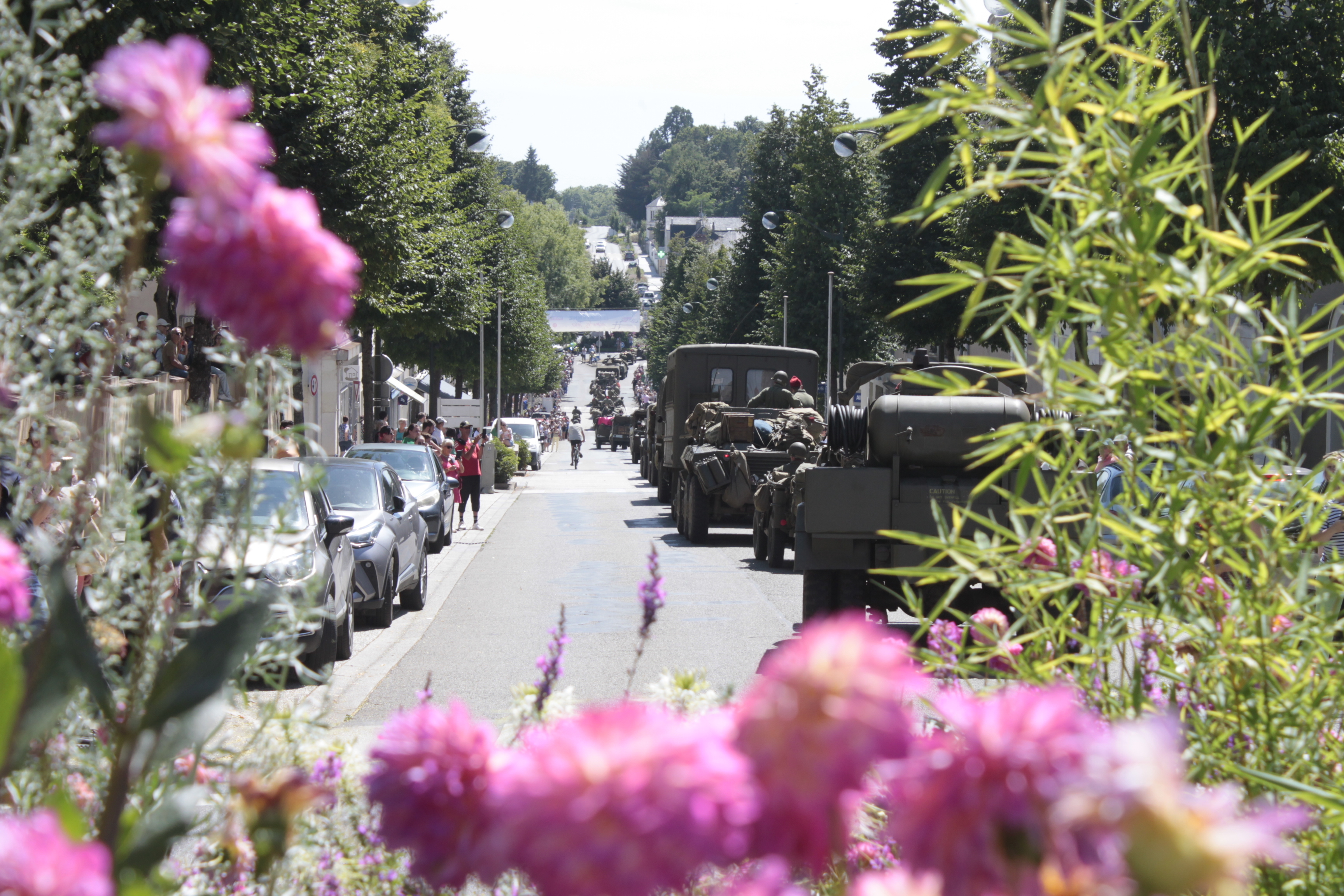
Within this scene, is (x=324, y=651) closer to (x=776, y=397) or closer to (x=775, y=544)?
(x=775, y=544)

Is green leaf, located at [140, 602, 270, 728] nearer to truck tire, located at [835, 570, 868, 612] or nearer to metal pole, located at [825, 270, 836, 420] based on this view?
truck tire, located at [835, 570, 868, 612]

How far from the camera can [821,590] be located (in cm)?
989

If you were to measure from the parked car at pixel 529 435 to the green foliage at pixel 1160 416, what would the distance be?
4634cm

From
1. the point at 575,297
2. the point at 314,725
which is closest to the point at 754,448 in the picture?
the point at 314,725

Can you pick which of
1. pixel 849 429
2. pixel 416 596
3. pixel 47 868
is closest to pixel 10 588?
pixel 47 868

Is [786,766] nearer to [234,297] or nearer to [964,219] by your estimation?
[234,297]

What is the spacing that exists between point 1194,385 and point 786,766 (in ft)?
5.05

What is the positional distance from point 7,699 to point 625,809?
656mm

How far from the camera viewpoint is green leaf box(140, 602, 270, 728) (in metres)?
1.30

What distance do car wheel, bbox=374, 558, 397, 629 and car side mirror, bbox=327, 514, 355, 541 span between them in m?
2.87

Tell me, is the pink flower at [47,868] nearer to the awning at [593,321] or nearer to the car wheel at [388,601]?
the car wheel at [388,601]

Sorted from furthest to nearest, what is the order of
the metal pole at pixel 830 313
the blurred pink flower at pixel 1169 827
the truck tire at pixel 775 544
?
the metal pole at pixel 830 313 → the truck tire at pixel 775 544 → the blurred pink flower at pixel 1169 827

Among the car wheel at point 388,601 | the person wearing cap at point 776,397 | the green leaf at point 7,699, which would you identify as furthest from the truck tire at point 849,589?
the person wearing cap at point 776,397

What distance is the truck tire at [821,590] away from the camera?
9.88 meters
